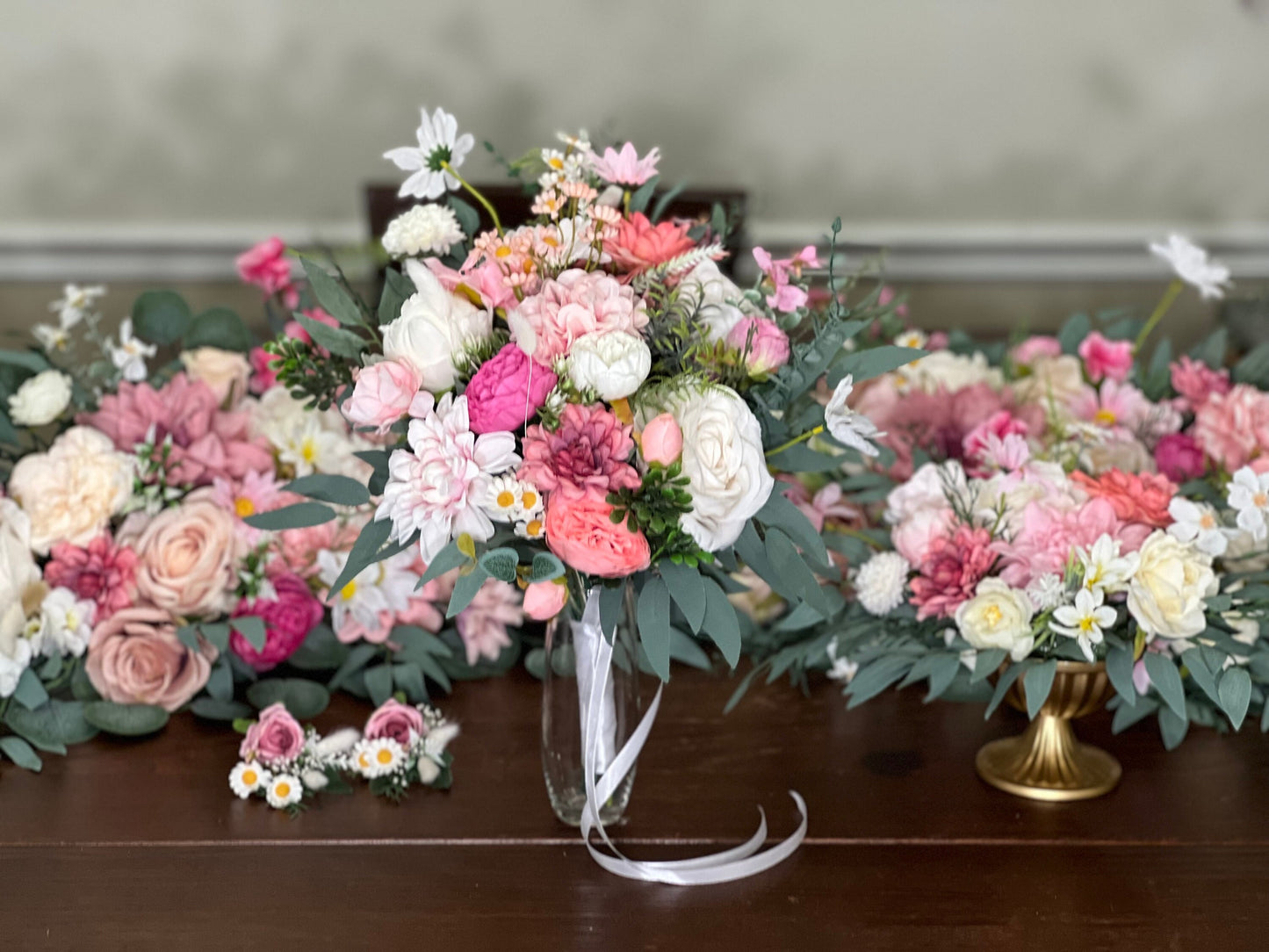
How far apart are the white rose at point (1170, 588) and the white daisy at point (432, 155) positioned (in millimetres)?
677

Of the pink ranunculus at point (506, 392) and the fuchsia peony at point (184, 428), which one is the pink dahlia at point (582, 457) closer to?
the pink ranunculus at point (506, 392)

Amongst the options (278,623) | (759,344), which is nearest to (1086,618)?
(759,344)

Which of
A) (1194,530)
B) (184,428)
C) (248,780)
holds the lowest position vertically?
(248,780)

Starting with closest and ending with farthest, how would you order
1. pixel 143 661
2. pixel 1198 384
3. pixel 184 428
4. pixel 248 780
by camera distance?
pixel 248 780
pixel 143 661
pixel 184 428
pixel 1198 384

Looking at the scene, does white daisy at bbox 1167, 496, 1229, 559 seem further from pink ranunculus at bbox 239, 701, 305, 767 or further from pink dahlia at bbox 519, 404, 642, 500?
pink ranunculus at bbox 239, 701, 305, 767

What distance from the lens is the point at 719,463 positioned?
33.6 inches

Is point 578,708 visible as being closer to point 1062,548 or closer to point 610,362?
point 610,362

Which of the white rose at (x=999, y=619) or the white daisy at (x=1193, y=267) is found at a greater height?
the white daisy at (x=1193, y=267)

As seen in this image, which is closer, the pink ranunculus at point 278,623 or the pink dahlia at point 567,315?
the pink dahlia at point 567,315

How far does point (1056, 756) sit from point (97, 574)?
0.96m

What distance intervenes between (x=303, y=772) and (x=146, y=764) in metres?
0.17

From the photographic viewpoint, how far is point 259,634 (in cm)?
119

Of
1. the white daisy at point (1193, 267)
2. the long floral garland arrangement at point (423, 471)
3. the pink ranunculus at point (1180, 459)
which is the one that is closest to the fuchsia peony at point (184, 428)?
the long floral garland arrangement at point (423, 471)

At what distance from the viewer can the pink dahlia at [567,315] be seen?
87cm
